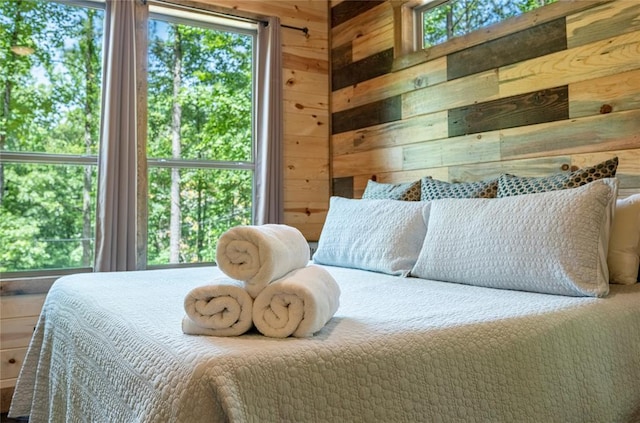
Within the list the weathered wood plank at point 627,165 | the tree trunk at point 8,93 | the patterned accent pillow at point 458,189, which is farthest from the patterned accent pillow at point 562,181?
the tree trunk at point 8,93

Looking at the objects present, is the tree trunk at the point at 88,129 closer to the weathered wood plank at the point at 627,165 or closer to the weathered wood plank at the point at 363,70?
the weathered wood plank at the point at 363,70

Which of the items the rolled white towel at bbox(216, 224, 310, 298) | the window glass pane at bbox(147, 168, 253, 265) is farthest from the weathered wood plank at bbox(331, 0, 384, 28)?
the rolled white towel at bbox(216, 224, 310, 298)

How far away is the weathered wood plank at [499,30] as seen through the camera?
6.86ft

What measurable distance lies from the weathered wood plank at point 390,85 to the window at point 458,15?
177 mm

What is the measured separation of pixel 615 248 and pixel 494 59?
45.5 inches

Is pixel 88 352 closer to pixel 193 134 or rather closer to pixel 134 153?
pixel 134 153

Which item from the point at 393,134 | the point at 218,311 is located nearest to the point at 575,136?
the point at 393,134

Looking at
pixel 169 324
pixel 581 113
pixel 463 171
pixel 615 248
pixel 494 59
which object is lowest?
pixel 169 324

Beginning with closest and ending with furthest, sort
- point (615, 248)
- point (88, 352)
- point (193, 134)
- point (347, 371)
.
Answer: point (347, 371), point (88, 352), point (615, 248), point (193, 134)

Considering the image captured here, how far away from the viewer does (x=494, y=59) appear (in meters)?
2.42

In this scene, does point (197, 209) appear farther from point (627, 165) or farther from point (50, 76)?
point (627, 165)

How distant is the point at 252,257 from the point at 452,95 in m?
1.92

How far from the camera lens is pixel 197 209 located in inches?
123

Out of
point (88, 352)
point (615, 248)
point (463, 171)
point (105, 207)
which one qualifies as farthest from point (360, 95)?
point (88, 352)
